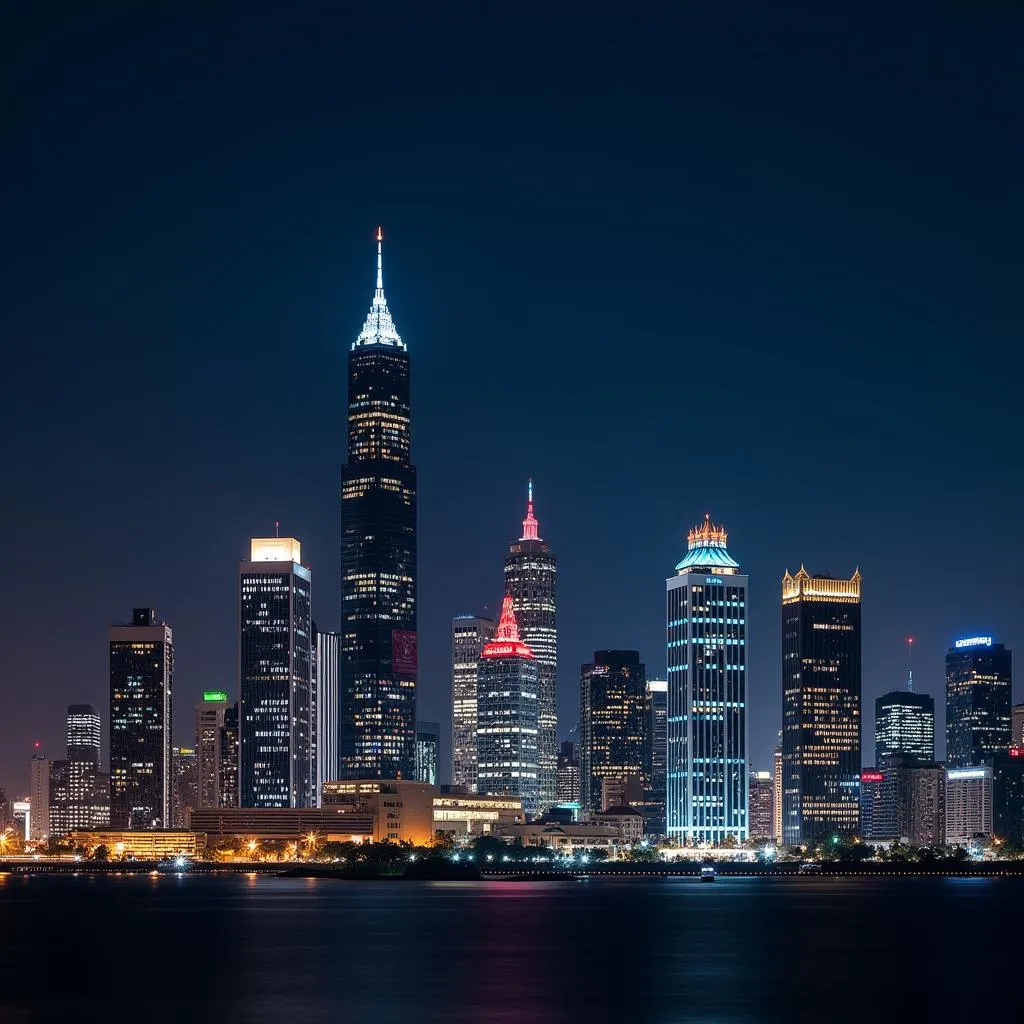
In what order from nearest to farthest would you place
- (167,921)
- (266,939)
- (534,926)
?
(266,939) < (534,926) < (167,921)

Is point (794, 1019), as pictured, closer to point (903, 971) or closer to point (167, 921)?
point (903, 971)

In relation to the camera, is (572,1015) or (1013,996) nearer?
(572,1015)

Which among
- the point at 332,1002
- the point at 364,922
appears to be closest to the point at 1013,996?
the point at 332,1002

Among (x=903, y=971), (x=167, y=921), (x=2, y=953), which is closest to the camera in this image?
(x=903, y=971)

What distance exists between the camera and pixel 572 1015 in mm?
102875

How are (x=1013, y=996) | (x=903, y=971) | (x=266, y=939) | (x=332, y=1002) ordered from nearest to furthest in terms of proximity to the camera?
(x=332, y=1002), (x=1013, y=996), (x=903, y=971), (x=266, y=939)

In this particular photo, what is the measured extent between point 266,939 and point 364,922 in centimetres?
2740

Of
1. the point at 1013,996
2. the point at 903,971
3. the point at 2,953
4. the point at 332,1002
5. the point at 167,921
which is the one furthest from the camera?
the point at 167,921

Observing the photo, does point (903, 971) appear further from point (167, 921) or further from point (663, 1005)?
point (167, 921)

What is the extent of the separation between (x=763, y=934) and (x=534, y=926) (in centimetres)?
2304

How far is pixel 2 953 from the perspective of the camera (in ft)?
488

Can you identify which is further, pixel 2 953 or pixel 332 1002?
pixel 2 953

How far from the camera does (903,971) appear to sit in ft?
439

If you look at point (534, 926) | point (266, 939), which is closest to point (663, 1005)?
point (266, 939)
